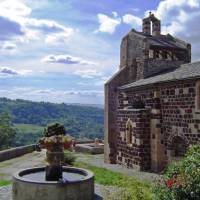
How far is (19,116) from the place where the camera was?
524 ft

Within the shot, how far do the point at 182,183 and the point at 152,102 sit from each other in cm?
1355

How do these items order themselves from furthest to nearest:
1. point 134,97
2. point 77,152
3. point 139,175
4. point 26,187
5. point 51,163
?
point 77,152 → point 134,97 → point 139,175 → point 51,163 → point 26,187

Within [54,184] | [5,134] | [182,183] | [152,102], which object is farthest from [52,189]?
[5,134]

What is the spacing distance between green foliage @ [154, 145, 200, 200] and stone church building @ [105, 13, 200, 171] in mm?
9194

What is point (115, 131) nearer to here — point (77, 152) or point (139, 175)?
point (77, 152)

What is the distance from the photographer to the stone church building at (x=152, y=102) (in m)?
18.9

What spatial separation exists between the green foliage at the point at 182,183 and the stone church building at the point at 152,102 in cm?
919

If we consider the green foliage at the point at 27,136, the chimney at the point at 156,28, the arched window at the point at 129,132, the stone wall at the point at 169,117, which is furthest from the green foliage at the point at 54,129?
the green foliage at the point at 27,136

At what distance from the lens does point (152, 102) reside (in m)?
21.6

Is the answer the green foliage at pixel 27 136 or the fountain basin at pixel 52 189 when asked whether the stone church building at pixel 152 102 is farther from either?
the green foliage at pixel 27 136

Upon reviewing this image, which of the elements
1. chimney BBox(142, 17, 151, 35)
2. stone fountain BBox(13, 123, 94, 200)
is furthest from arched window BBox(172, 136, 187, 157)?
chimney BBox(142, 17, 151, 35)

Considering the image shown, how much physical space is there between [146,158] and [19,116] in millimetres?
143095

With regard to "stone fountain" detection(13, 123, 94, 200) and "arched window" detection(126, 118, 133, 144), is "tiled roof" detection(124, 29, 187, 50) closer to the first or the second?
"arched window" detection(126, 118, 133, 144)

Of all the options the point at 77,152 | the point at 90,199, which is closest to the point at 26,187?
the point at 90,199
